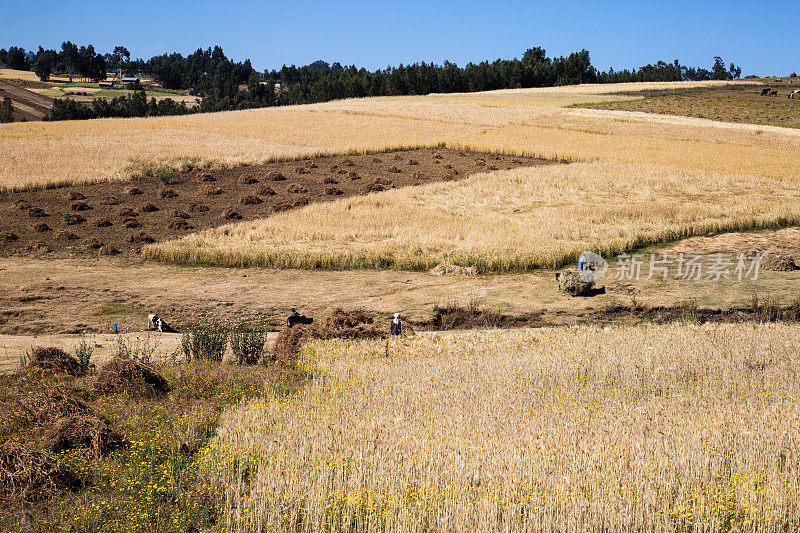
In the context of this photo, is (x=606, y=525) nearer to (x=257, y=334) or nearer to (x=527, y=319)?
(x=257, y=334)

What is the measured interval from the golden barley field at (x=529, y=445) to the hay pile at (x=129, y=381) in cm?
208

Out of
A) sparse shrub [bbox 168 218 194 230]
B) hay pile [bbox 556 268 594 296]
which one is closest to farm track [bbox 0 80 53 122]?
sparse shrub [bbox 168 218 194 230]

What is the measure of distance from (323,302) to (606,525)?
47.2ft

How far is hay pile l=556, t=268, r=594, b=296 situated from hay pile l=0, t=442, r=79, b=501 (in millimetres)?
16021

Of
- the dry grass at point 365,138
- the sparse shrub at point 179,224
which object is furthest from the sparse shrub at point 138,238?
the dry grass at point 365,138

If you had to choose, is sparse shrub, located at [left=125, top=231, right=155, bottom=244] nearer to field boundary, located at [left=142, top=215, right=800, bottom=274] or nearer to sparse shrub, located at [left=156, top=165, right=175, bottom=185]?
field boundary, located at [left=142, top=215, right=800, bottom=274]

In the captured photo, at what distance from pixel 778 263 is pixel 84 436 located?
23.2 meters

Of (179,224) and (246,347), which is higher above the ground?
(179,224)

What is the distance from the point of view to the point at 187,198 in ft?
123

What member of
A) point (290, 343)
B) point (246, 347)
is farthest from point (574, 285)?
point (246, 347)

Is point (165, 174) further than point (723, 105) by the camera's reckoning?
No

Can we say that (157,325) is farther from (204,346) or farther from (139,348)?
(204,346)

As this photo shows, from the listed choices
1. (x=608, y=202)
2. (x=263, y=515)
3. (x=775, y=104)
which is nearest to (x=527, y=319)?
(x=263, y=515)

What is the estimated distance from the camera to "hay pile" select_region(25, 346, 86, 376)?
1295cm
